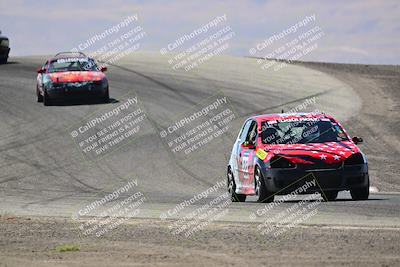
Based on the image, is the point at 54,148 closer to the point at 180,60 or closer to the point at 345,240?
the point at 345,240

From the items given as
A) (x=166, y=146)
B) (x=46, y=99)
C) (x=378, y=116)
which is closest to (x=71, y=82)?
(x=46, y=99)

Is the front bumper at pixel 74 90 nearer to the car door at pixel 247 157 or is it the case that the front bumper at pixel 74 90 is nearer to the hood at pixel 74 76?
the hood at pixel 74 76

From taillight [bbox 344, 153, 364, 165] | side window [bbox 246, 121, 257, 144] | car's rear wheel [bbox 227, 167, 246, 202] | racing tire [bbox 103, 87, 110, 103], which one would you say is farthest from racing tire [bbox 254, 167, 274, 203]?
racing tire [bbox 103, 87, 110, 103]

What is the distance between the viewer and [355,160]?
14266 mm

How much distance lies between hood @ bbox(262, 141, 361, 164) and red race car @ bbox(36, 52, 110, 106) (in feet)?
50.8

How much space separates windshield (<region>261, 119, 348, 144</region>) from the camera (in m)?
15.0

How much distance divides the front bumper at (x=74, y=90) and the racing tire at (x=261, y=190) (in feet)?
50.7

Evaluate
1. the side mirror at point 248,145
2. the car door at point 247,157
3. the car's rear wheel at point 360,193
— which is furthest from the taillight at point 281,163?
the car's rear wheel at point 360,193

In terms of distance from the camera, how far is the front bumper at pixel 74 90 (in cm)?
2948

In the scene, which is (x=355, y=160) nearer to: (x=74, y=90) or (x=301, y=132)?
(x=301, y=132)

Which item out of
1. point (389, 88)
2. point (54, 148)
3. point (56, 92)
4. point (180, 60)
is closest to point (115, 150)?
point (54, 148)

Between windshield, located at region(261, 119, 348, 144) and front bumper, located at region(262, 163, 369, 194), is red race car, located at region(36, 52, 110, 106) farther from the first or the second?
front bumper, located at region(262, 163, 369, 194)

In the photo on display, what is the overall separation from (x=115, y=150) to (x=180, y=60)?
77.0 feet

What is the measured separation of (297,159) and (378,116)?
63.3 ft
